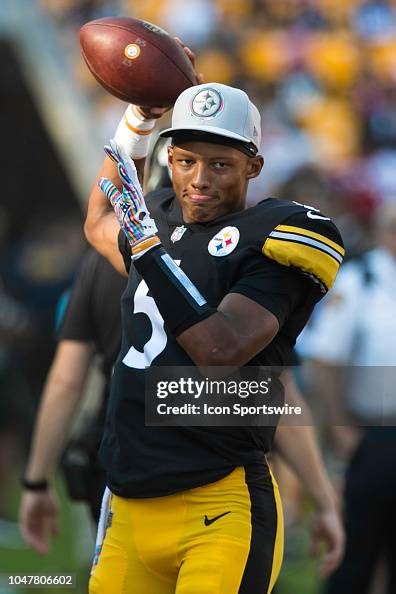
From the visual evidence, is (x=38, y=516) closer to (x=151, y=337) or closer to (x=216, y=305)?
(x=151, y=337)

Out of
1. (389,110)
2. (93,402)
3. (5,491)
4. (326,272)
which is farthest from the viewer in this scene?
(389,110)

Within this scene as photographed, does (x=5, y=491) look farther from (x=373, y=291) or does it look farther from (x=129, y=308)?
(x=129, y=308)

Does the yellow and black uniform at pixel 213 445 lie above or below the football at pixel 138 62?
below

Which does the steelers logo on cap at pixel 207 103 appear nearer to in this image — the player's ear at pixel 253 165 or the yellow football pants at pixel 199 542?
the player's ear at pixel 253 165

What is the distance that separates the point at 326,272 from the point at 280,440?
3.55 ft

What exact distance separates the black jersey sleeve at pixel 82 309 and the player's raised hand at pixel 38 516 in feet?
1.92

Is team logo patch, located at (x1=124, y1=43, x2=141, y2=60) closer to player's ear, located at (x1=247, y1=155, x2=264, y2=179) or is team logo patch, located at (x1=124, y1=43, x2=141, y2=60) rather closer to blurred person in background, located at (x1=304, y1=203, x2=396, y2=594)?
player's ear, located at (x1=247, y1=155, x2=264, y2=179)

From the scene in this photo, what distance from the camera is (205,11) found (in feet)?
26.9

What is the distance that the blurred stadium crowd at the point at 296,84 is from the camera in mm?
7320

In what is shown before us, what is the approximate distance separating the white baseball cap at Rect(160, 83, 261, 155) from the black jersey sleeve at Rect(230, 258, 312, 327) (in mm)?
324

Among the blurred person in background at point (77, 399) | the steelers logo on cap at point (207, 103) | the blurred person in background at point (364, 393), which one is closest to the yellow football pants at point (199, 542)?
the steelers logo on cap at point (207, 103)

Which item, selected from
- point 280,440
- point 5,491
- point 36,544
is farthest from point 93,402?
point 5,491

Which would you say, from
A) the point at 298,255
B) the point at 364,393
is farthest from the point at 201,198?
the point at 364,393

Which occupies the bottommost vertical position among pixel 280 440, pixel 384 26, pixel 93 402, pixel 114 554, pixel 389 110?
pixel 114 554
